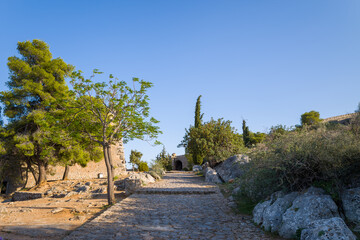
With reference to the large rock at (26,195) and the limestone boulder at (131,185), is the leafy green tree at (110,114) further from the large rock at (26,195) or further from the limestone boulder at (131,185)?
the large rock at (26,195)

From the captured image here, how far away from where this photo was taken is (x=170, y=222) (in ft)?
21.7

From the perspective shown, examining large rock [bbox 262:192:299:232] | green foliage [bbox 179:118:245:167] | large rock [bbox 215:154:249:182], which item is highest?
green foliage [bbox 179:118:245:167]

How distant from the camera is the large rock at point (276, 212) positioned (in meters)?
5.55

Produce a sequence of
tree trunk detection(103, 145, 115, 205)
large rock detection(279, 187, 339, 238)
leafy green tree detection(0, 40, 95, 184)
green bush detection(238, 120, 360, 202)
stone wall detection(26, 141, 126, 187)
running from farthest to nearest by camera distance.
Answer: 1. stone wall detection(26, 141, 126, 187)
2. leafy green tree detection(0, 40, 95, 184)
3. tree trunk detection(103, 145, 115, 205)
4. green bush detection(238, 120, 360, 202)
5. large rock detection(279, 187, 339, 238)

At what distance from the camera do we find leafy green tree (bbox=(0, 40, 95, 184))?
55.3 ft

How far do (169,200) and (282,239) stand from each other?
5.67m

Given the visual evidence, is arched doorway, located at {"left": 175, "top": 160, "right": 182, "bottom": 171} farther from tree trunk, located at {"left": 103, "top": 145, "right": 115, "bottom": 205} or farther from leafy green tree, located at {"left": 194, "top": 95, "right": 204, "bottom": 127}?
tree trunk, located at {"left": 103, "top": 145, "right": 115, "bottom": 205}

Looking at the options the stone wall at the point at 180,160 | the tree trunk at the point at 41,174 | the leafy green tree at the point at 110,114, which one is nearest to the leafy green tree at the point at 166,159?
the stone wall at the point at 180,160

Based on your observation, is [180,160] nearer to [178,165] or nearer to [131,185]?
[178,165]

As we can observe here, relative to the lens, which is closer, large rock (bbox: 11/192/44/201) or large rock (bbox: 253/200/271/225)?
large rock (bbox: 253/200/271/225)

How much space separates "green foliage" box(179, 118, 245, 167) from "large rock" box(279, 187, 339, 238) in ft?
47.7

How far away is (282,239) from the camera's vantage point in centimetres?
504

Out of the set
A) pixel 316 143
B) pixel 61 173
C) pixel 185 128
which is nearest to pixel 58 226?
pixel 316 143

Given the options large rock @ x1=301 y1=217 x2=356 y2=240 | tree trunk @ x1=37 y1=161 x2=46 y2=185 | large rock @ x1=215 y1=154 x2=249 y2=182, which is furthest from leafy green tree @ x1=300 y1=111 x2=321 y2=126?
large rock @ x1=301 y1=217 x2=356 y2=240
